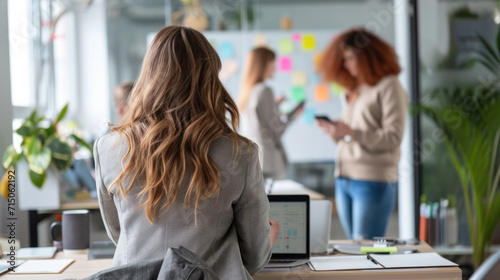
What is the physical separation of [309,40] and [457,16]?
1224 millimetres

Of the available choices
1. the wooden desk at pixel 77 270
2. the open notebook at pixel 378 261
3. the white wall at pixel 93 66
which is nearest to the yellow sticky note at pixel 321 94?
the white wall at pixel 93 66

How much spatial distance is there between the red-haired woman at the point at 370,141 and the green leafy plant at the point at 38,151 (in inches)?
55.8

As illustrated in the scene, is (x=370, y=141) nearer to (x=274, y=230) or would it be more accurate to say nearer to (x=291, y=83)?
(x=274, y=230)

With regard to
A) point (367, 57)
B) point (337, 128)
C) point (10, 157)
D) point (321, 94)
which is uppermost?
point (367, 57)

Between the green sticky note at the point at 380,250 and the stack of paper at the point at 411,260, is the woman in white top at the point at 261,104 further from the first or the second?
the stack of paper at the point at 411,260

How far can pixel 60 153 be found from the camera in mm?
2975

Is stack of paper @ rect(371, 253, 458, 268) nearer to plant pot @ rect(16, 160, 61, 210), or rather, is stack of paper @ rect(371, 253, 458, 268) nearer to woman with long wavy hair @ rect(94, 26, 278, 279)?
woman with long wavy hair @ rect(94, 26, 278, 279)

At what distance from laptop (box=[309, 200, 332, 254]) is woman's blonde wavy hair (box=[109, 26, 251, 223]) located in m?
0.64

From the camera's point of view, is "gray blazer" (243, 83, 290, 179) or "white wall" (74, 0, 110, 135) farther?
"white wall" (74, 0, 110, 135)

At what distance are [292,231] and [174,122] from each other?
65 cm

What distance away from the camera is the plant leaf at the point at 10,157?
286 cm

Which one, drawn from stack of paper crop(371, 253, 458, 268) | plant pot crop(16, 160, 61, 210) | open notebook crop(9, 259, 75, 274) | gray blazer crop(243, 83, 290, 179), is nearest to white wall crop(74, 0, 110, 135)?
gray blazer crop(243, 83, 290, 179)

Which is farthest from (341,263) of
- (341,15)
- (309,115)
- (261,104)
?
(341,15)

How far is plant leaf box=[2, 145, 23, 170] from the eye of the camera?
2857mm
